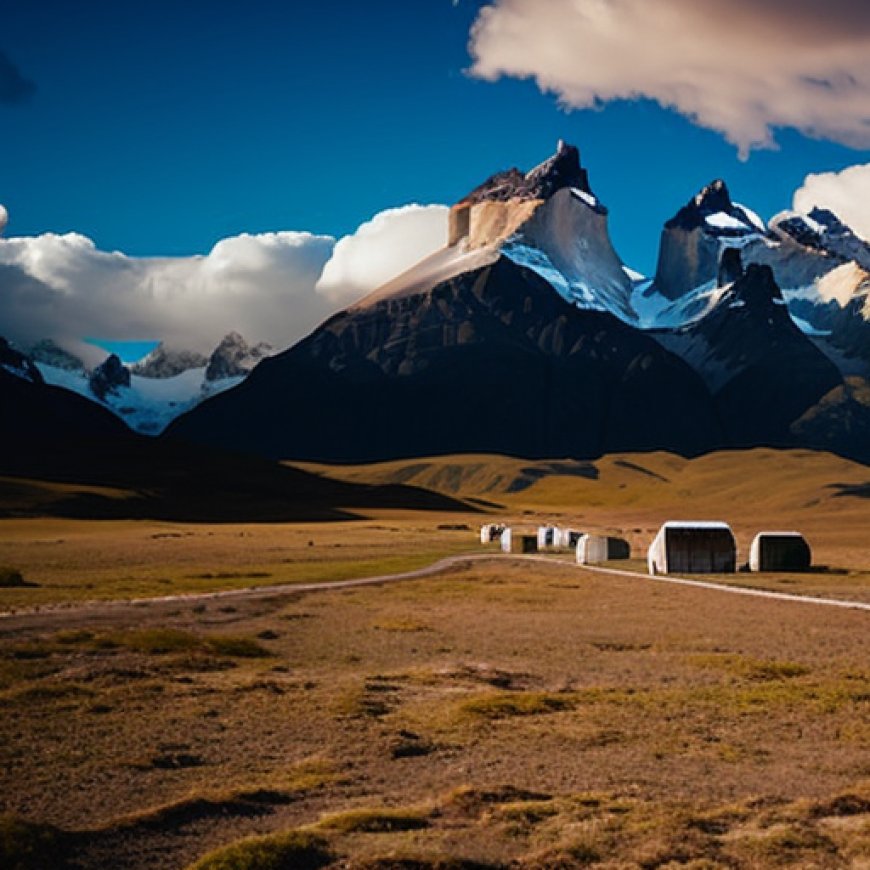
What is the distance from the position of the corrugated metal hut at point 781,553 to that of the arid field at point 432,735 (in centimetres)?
3175

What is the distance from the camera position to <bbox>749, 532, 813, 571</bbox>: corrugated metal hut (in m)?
87.1

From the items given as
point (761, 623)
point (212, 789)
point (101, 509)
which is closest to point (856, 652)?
point (761, 623)

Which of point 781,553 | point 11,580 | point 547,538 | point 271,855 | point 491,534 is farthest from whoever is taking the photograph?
point 491,534

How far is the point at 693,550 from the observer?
85.3 meters

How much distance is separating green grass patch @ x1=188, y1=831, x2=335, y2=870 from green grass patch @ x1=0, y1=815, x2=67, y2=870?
213 centimetres

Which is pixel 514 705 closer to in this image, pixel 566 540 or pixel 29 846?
pixel 29 846

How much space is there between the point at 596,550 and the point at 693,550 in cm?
1500

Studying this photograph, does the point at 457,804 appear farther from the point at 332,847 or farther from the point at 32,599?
the point at 32,599

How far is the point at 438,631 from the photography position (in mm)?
45531

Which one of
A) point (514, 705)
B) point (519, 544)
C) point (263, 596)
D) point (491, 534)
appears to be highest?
point (491, 534)

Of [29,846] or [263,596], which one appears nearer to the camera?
[29,846]

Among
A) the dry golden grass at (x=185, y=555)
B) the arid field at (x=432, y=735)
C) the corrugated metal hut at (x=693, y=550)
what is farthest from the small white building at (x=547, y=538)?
the arid field at (x=432, y=735)

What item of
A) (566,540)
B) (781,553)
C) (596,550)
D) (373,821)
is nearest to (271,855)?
(373,821)

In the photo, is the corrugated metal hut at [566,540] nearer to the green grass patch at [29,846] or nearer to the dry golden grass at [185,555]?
the dry golden grass at [185,555]
